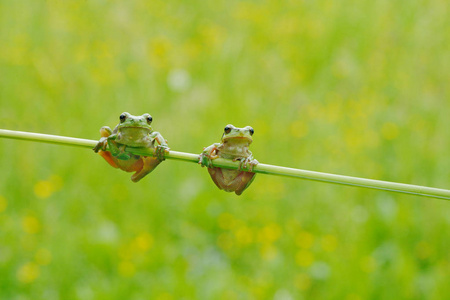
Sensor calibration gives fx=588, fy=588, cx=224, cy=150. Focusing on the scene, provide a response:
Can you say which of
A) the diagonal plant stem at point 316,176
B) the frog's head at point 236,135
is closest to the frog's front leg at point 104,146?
the diagonal plant stem at point 316,176

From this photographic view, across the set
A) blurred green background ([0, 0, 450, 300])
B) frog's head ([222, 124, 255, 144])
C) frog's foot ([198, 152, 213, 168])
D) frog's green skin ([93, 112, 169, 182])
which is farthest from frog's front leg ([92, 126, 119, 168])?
blurred green background ([0, 0, 450, 300])

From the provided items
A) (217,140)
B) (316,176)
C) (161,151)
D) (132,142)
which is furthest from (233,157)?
(217,140)

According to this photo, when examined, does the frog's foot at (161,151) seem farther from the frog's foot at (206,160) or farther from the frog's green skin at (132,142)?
the frog's foot at (206,160)

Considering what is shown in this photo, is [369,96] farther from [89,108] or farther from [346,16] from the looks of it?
[89,108]

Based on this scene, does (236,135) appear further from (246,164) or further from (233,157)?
(246,164)

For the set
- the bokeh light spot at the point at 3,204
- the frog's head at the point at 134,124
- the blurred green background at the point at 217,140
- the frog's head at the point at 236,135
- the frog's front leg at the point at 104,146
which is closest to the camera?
the frog's front leg at the point at 104,146
